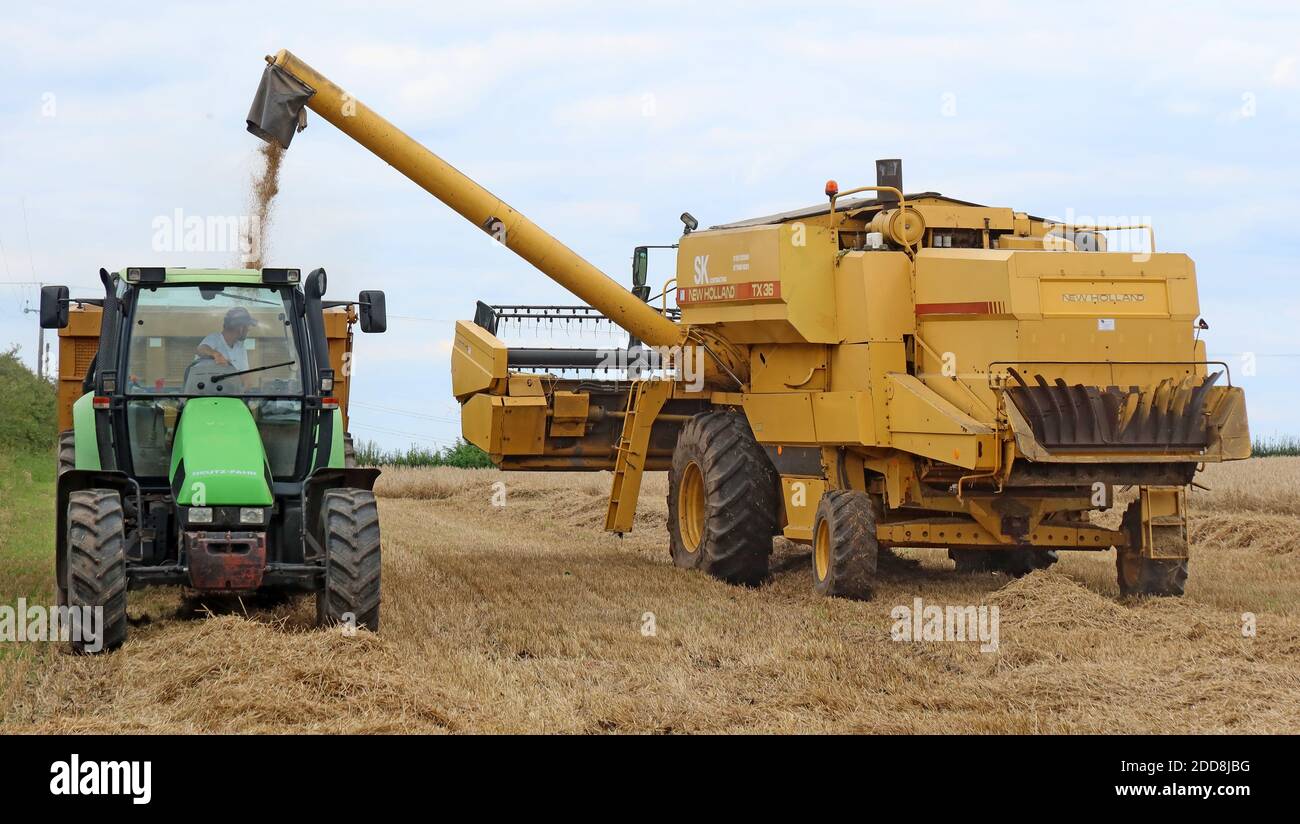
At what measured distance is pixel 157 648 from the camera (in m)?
7.88

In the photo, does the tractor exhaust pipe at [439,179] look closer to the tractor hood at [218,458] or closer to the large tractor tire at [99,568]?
the tractor hood at [218,458]

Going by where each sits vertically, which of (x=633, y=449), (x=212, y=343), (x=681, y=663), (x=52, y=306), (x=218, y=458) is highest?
(x=52, y=306)

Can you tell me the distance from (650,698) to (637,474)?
6632mm

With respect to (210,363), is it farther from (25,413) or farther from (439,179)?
(25,413)

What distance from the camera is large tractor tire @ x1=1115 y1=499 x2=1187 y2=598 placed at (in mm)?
10664

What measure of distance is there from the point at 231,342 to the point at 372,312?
0.83m

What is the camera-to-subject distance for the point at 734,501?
41.1 feet

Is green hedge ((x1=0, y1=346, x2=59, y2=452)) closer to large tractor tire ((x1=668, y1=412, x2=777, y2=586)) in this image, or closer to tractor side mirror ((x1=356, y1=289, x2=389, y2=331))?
large tractor tire ((x1=668, y1=412, x2=777, y2=586))

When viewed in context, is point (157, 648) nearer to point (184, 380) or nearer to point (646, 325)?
point (184, 380)

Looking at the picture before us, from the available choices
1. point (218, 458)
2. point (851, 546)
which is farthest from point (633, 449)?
point (218, 458)

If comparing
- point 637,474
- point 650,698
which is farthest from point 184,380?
point 637,474

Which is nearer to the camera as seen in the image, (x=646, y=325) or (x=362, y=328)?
(x=362, y=328)

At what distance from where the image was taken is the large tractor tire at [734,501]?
1245 cm

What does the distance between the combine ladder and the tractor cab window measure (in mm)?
5105
